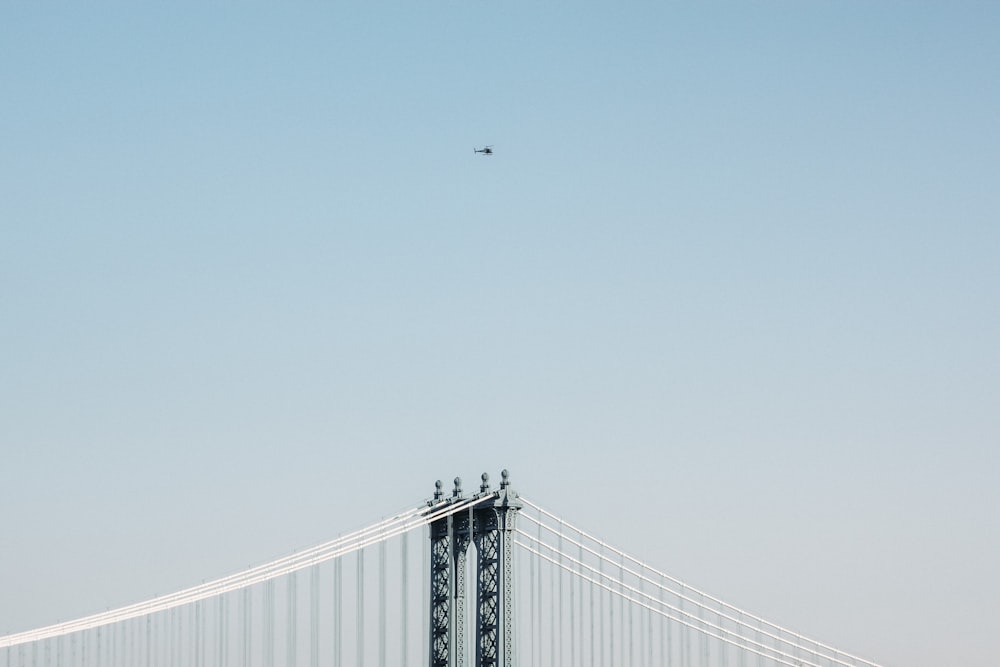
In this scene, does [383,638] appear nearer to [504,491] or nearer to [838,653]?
[504,491]

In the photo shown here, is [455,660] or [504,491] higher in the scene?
[504,491]

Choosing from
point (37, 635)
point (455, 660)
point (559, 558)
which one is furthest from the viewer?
point (559, 558)

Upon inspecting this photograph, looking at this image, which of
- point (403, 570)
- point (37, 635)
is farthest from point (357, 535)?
point (37, 635)

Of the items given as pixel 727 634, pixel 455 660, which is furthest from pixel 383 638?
pixel 727 634

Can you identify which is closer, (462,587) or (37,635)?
(37,635)

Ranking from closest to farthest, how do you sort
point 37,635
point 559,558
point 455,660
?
point 37,635, point 455,660, point 559,558

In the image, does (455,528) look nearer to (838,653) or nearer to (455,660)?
(455,660)
